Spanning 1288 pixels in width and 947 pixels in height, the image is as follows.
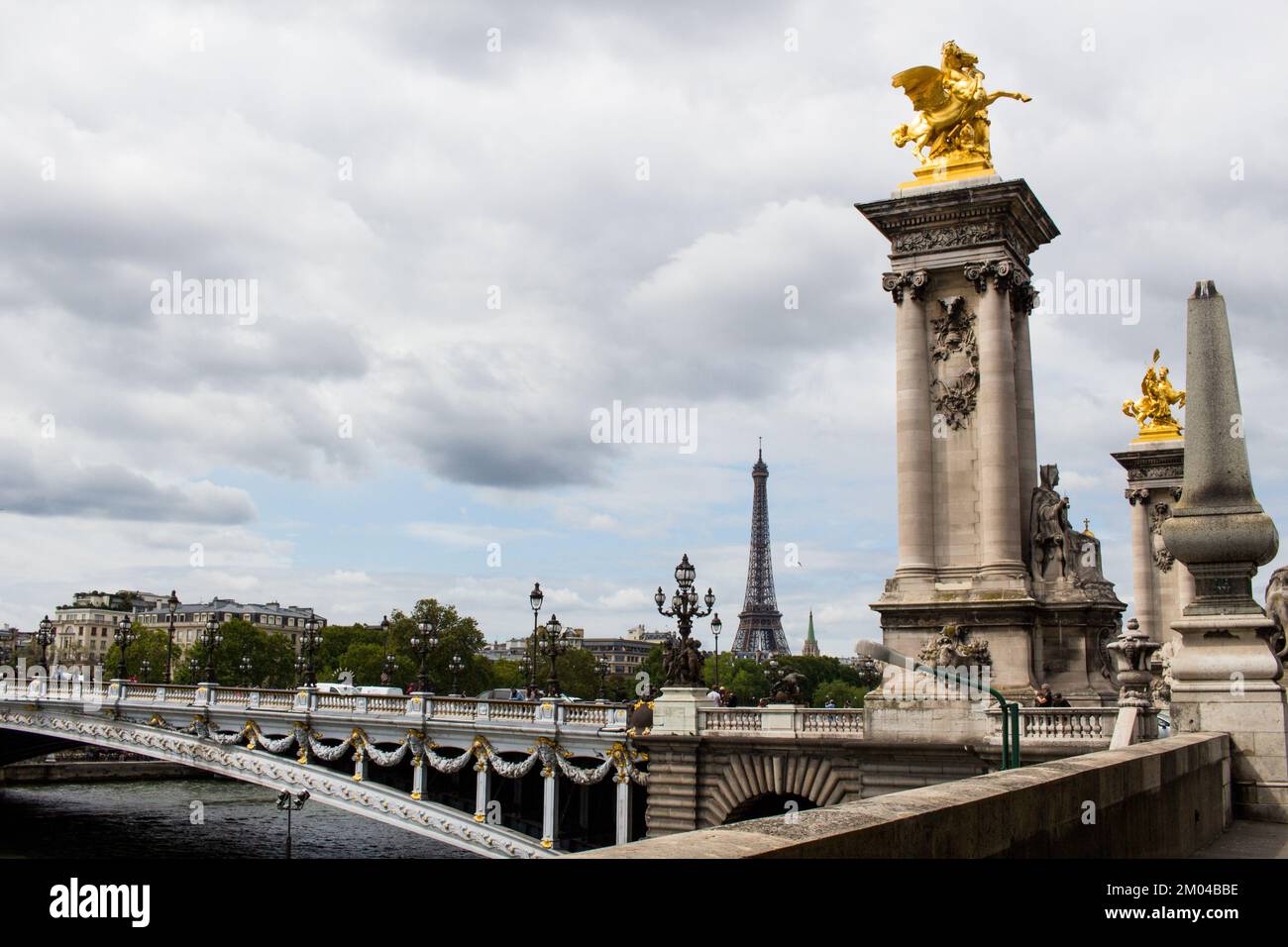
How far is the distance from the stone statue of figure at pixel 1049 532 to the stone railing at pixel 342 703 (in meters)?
12.5

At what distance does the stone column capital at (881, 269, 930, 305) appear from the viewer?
32188mm

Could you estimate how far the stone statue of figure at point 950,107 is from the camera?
32.7 meters

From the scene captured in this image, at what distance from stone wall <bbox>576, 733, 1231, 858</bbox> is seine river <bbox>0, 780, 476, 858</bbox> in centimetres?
3757

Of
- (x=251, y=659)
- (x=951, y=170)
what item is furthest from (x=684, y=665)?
(x=251, y=659)

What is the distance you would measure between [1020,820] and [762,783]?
76.1 ft

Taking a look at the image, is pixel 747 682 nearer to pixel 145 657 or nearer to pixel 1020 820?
pixel 145 657

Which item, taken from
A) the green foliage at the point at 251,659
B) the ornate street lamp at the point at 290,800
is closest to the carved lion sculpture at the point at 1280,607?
the ornate street lamp at the point at 290,800

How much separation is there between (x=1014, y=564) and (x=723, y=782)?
28.8 ft

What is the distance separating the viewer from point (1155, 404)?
49219mm

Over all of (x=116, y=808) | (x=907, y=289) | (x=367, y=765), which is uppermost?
(x=907, y=289)
